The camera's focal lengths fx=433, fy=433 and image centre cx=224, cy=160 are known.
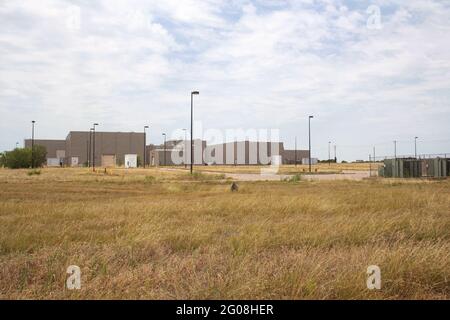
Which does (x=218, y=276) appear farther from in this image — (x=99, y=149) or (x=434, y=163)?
(x=99, y=149)

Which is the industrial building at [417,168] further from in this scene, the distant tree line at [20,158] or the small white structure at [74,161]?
the small white structure at [74,161]

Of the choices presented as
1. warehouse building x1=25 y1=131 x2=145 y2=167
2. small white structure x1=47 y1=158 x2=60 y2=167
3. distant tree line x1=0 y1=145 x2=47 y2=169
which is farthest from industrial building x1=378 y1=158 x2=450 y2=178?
small white structure x1=47 y1=158 x2=60 y2=167

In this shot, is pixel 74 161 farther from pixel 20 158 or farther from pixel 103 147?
pixel 20 158

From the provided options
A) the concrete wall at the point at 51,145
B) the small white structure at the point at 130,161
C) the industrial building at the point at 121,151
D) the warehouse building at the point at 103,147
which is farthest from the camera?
the concrete wall at the point at 51,145

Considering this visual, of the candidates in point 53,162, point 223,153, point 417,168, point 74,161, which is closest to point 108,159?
point 74,161

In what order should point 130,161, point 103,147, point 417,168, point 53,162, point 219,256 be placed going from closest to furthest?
point 219,256 → point 417,168 → point 130,161 → point 103,147 → point 53,162

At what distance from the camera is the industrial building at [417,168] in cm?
3966

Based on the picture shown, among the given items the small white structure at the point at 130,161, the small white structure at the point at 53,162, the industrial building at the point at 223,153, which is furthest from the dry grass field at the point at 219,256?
the small white structure at the point at 53,162

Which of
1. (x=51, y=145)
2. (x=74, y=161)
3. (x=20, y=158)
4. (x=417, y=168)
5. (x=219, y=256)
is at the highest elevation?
(x=51, y=145)

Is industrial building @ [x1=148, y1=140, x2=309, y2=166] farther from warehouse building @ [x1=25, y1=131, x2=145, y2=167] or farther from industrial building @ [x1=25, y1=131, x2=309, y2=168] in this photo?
warehouse building @ [x1=25, y1=131, x2=145, y2=167]

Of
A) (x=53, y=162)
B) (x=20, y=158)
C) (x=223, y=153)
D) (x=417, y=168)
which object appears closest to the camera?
(x=417, y=168)

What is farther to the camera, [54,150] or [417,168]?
[54,150]

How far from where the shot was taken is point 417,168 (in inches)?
1608

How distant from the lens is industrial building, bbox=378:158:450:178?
39.7m
